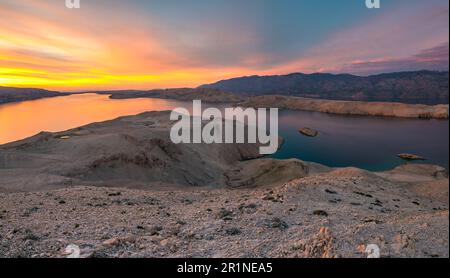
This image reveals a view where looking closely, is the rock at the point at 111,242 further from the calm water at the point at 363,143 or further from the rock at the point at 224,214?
the calm water at the point at 363,143

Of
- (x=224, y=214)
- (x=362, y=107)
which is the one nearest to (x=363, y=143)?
(x=224, y=214)

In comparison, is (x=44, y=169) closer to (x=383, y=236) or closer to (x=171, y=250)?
(x=171, y=250)

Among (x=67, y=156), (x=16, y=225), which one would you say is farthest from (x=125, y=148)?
(x=16, y=225)

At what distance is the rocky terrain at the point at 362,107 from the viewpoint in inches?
4619

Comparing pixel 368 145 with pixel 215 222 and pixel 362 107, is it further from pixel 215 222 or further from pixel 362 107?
pixel 362 107

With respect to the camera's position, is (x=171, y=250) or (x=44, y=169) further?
(x=44, y=169)

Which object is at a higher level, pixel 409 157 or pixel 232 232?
pixel 232 232

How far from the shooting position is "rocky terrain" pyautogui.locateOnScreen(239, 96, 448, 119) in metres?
117

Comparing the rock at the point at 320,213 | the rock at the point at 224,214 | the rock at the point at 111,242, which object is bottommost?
the rock at the point at 320,213

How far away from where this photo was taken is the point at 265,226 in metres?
10.4

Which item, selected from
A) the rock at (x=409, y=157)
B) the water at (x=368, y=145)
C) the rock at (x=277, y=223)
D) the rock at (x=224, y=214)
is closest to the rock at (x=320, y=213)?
the rock at (x=277, y=223)

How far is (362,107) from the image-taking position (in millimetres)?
140875
